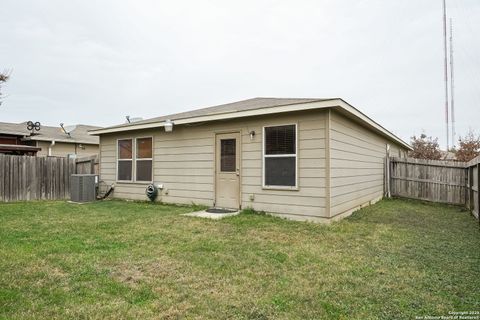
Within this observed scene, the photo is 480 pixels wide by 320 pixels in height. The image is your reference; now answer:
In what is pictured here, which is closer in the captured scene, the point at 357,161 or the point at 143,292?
the point at 143,292

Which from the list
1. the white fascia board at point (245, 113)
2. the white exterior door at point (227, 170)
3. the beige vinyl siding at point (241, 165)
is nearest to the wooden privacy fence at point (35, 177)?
the beige vinyl siding at point (241, 165)

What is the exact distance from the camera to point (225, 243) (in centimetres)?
428

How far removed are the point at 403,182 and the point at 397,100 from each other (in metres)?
9.11

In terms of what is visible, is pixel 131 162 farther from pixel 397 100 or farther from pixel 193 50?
pixel 397 100

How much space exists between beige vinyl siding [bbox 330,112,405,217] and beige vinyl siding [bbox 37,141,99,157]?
1540cm

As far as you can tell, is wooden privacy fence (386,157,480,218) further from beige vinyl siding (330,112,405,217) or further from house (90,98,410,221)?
house (90,98,410,221)

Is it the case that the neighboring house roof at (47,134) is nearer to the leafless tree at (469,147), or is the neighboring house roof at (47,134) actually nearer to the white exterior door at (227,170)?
the white exterior door at (227,170)

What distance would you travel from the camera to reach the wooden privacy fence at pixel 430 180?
8891mm

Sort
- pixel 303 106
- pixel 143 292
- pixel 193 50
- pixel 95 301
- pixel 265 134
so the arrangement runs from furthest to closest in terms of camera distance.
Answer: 1. pixel 193 50
2. pixel 265 134
3. pixel 303 106
4. pixel 143 292
5. pixel 95 301

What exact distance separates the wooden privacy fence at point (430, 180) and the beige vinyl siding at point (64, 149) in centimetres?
1622

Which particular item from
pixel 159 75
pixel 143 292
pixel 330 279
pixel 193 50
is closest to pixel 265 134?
pixel 330 279

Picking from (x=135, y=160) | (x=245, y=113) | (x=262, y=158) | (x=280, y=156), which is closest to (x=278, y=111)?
(x=245, y=113)

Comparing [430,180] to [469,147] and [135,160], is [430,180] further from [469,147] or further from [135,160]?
[135,160]

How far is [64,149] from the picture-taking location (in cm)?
1664
